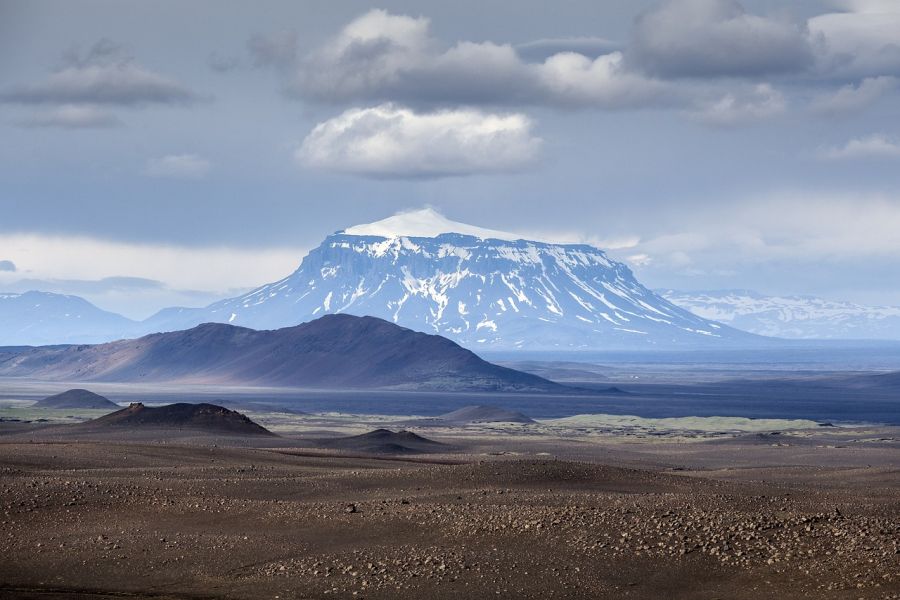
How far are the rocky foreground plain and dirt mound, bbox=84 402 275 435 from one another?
44.2 meters

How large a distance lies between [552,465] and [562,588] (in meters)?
18.6

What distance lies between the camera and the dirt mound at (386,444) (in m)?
74.1

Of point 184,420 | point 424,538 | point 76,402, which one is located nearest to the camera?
point 424,538

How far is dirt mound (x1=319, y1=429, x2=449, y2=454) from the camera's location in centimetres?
7406

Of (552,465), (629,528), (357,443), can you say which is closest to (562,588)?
(629,528)

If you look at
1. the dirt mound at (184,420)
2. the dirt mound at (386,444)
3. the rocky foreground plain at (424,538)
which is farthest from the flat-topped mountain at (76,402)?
the rocky foreground plain at (424,538)

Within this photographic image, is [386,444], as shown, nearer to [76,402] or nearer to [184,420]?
[184,420]

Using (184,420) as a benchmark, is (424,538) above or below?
below

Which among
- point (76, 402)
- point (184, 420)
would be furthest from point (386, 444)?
point (76, 402)

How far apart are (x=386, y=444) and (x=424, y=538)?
45765 millimetres

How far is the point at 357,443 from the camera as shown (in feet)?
252

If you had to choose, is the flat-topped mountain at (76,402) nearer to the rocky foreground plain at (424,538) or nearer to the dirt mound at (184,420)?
the dirt mound at (184,420)

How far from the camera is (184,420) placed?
88438 millimetres

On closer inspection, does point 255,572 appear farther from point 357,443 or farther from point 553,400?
point 553,400
